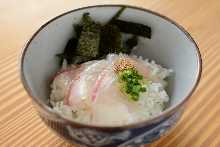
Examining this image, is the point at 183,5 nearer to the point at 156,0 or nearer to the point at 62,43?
the point at 156,0

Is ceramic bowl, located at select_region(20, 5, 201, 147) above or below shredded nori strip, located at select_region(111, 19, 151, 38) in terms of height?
below

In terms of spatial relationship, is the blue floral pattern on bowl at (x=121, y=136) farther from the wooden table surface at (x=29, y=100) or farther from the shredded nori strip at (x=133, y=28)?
the shredded nori strip at (x=133, y=28)

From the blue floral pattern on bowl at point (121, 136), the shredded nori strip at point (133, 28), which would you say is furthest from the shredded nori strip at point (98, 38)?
the blue floral pattern on bowl at point (121, 136)

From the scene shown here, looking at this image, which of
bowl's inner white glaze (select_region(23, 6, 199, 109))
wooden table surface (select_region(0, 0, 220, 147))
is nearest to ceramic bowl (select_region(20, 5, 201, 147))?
bowl's inner white glaze (select_region(23, 6, 199, 109))

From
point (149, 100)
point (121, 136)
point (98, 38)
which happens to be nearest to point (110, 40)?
point (98, 38)

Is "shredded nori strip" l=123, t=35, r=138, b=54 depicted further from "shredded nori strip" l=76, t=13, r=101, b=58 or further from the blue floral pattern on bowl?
the blue floral pattern on bowl

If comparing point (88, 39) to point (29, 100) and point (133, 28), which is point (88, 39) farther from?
point (29, 100)
